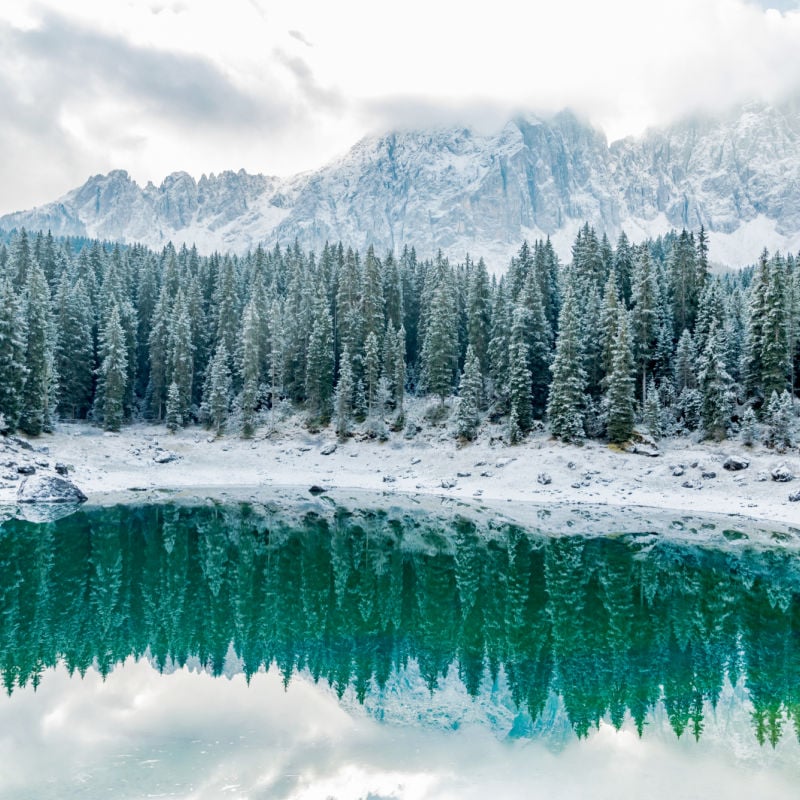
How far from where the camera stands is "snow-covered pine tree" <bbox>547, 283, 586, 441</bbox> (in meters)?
59.5

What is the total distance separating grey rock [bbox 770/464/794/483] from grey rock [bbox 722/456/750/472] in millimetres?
2570

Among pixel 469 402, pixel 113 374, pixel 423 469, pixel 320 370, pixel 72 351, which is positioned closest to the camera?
pixel 423 469

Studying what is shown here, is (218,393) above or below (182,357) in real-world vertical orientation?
below

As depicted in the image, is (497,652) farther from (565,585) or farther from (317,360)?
(317,360)

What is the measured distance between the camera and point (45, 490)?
154 feet

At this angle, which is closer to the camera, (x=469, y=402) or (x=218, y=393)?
(x=469, y=402)

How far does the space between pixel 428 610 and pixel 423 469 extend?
37.1 metres

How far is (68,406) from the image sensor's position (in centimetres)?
7719

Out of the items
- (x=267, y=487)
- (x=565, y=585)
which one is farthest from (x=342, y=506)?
(x=565, y=585)

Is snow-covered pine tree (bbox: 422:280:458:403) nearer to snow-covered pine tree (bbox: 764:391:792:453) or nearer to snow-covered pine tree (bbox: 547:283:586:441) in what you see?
snow-covered pine tree (bbox: 547:283:586:441)

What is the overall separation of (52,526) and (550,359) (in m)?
47.6

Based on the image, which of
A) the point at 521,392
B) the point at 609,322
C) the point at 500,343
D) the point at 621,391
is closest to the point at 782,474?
the point at 621,391

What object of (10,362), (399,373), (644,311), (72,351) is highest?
(644,311)

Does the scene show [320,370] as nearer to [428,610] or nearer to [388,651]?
[428,610]
